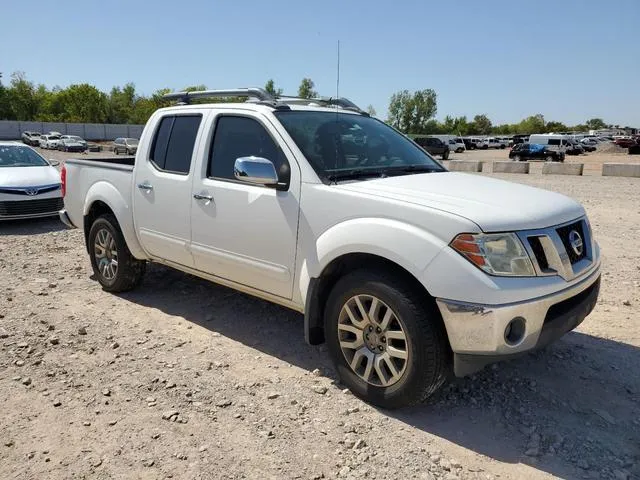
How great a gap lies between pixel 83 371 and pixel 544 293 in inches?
125

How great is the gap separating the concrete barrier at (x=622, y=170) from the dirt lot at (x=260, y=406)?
15428 millimetres

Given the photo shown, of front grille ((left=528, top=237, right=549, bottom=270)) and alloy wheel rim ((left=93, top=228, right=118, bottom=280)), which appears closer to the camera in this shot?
front grille ((left=528, top=237, right=549, bottom=270))

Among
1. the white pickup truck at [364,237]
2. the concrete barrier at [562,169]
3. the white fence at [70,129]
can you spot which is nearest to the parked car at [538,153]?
the concrete barrier at [562,169]

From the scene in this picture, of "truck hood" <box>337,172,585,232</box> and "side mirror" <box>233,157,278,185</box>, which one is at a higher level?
"side mirror" <box>233,157,278,185</box>

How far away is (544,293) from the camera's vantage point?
9.63 ft

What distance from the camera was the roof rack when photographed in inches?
177

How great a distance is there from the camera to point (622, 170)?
1877cm

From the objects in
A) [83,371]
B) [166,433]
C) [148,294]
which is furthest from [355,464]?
[148,294]

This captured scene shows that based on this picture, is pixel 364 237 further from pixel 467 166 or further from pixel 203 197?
pixel 467 166

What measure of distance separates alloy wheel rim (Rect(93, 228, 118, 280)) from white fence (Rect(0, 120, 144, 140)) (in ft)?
229

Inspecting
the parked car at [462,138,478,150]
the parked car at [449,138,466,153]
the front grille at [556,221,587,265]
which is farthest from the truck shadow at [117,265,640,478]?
the parked car at [462,138,478,150]

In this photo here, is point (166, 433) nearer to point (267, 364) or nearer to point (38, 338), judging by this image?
point (267, 364)

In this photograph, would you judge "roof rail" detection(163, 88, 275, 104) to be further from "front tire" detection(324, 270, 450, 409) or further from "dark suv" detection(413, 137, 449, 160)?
"dark suv" detection(413, 137, 449, 160)

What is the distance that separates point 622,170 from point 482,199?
18.4m
